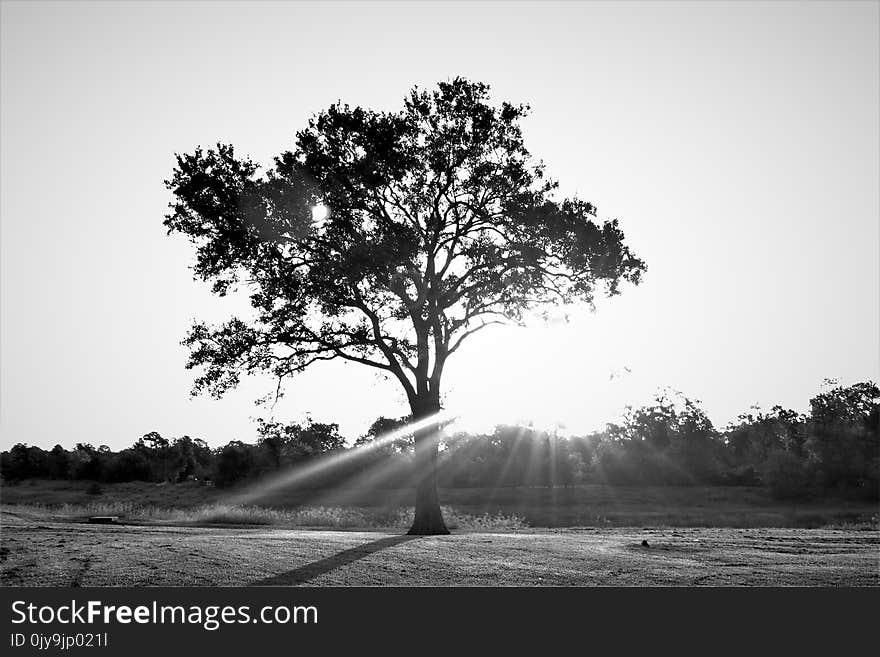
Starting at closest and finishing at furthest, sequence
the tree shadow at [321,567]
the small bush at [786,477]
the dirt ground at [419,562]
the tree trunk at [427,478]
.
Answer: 1. the tree shadow at [321,567]
2. the dirt ground at [419,562]
3. the tree trunk at [427,478]
4. the small bush at [786,477]

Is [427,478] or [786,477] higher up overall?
[427,478]

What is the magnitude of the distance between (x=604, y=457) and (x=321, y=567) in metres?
84.4

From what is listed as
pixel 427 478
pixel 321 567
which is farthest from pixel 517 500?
pixel 321 567

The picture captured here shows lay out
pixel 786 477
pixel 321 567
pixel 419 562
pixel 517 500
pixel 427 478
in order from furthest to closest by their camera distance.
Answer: pixel 786 477 → pixel 517 500 → pixel 427 478 → pixel 419 562 → pixel 321 567

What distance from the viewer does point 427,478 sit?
25578mm

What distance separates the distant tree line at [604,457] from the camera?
74500 mm

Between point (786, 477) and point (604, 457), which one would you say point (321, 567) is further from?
point (604, 457)

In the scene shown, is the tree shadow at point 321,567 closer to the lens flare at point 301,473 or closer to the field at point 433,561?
the field at point 433,561

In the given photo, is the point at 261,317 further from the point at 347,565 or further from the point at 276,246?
the point at 347,565

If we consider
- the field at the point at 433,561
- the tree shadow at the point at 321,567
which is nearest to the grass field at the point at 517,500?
the field at the point at 433,561

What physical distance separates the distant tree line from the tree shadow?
4665 centimetres

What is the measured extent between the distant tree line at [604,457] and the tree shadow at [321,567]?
46.6m

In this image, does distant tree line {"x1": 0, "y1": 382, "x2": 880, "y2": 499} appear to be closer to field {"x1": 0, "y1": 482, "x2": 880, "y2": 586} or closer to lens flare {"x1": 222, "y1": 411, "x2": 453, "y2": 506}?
lens flare {"x1": 222, "y1": 411, "x2": 453, "y2": 506}
